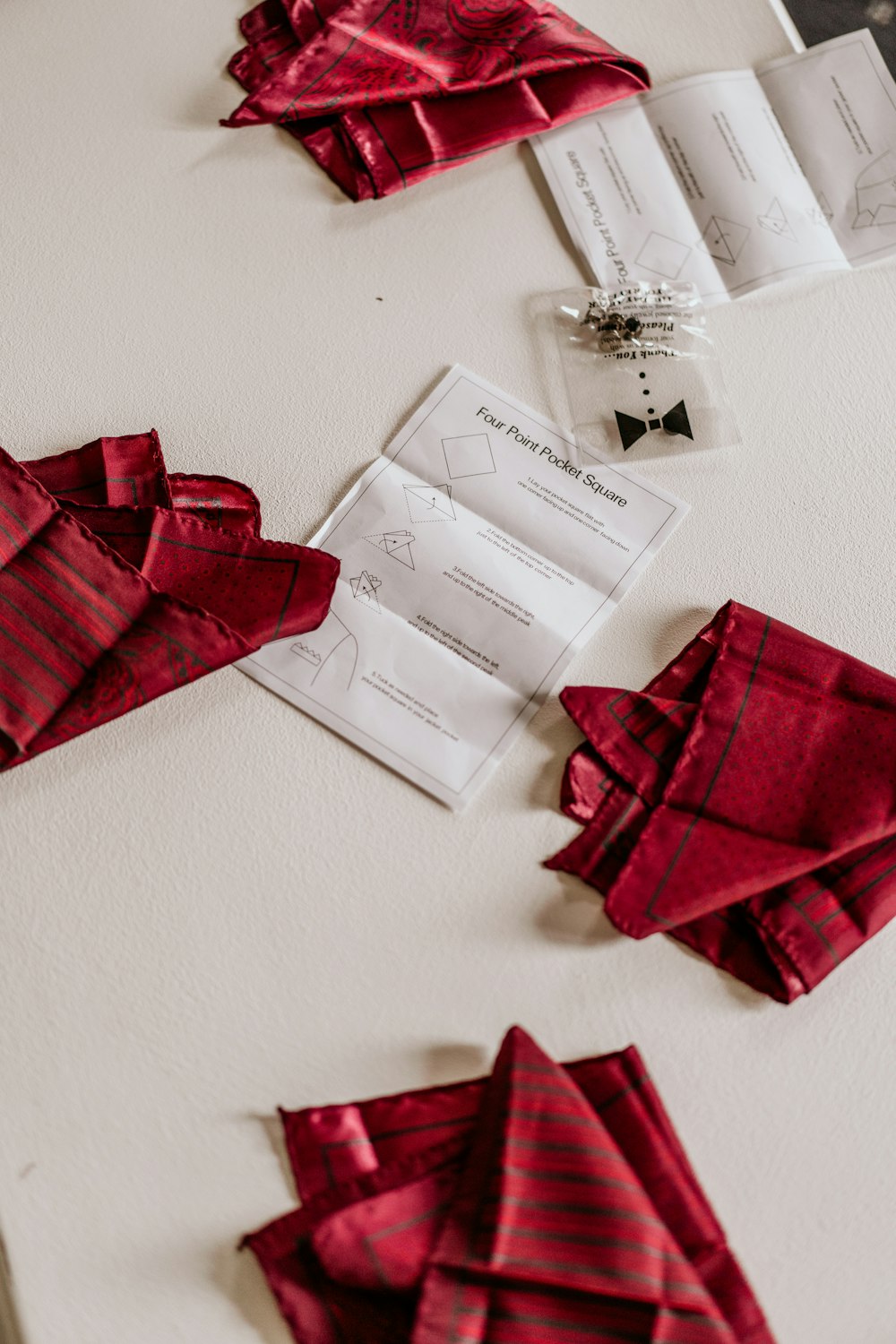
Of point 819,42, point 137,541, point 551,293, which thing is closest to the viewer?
point 137,541

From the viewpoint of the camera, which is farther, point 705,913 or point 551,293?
point 551,293

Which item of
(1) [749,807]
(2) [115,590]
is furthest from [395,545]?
(1) [749,807]

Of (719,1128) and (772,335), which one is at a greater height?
(772,335)

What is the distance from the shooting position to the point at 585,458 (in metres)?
0.77

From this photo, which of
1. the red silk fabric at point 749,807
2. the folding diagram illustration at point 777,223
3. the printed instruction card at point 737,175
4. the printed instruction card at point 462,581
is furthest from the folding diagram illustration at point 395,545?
the folding diagram illustration at point 777,223

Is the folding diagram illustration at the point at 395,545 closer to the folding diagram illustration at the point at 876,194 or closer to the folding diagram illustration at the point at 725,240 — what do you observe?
the folding diagram illustration at the point at 725,240

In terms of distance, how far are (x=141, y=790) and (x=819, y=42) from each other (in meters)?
0.93

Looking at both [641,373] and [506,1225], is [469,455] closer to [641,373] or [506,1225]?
[641,373]

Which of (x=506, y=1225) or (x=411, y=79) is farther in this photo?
(x=411, y=79)

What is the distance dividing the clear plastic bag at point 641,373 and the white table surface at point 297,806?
0.02 m

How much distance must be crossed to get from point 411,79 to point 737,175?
294 millimetres

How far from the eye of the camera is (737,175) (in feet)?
2.78

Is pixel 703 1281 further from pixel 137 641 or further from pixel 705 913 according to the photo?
pixel 137 641

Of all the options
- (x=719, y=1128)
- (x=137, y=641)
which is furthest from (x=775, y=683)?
(x=137, y=641)
